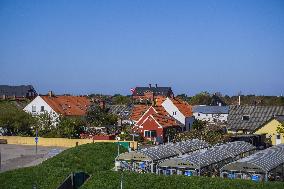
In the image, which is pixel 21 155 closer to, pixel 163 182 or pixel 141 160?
pixel 141 160

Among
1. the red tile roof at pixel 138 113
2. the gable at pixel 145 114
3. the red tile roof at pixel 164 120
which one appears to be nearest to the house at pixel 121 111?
the red tile roof at pixel 138 113

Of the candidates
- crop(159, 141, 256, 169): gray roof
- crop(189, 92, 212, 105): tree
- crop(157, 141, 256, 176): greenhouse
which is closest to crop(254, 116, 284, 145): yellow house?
crop(159, 141, 256, 169): gray roof

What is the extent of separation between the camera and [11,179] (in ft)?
84.6

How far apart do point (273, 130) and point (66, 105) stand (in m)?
27.3

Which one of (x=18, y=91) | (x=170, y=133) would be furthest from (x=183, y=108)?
(x=18, y=91)

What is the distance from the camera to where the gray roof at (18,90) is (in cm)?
9319

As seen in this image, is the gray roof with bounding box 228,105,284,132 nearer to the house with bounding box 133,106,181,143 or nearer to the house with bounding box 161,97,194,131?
the house with bounding box 161,97,194,131

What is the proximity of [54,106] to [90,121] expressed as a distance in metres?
8.29

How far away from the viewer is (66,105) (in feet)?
194

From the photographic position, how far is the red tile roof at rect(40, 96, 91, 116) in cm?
5687

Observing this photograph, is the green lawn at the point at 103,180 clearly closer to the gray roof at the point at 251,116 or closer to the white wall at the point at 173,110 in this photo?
the gray roof at the point at 251,116

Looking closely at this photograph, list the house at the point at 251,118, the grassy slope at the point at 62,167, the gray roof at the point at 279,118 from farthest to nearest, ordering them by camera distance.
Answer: the house at the point at 251,118 → the gray roof at the point at 279,118 → the grassy slope at the point at 62,167

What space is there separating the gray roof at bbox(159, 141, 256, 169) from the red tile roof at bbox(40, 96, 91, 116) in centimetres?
2790

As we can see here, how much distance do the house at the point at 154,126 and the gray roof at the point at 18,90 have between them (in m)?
51.3
